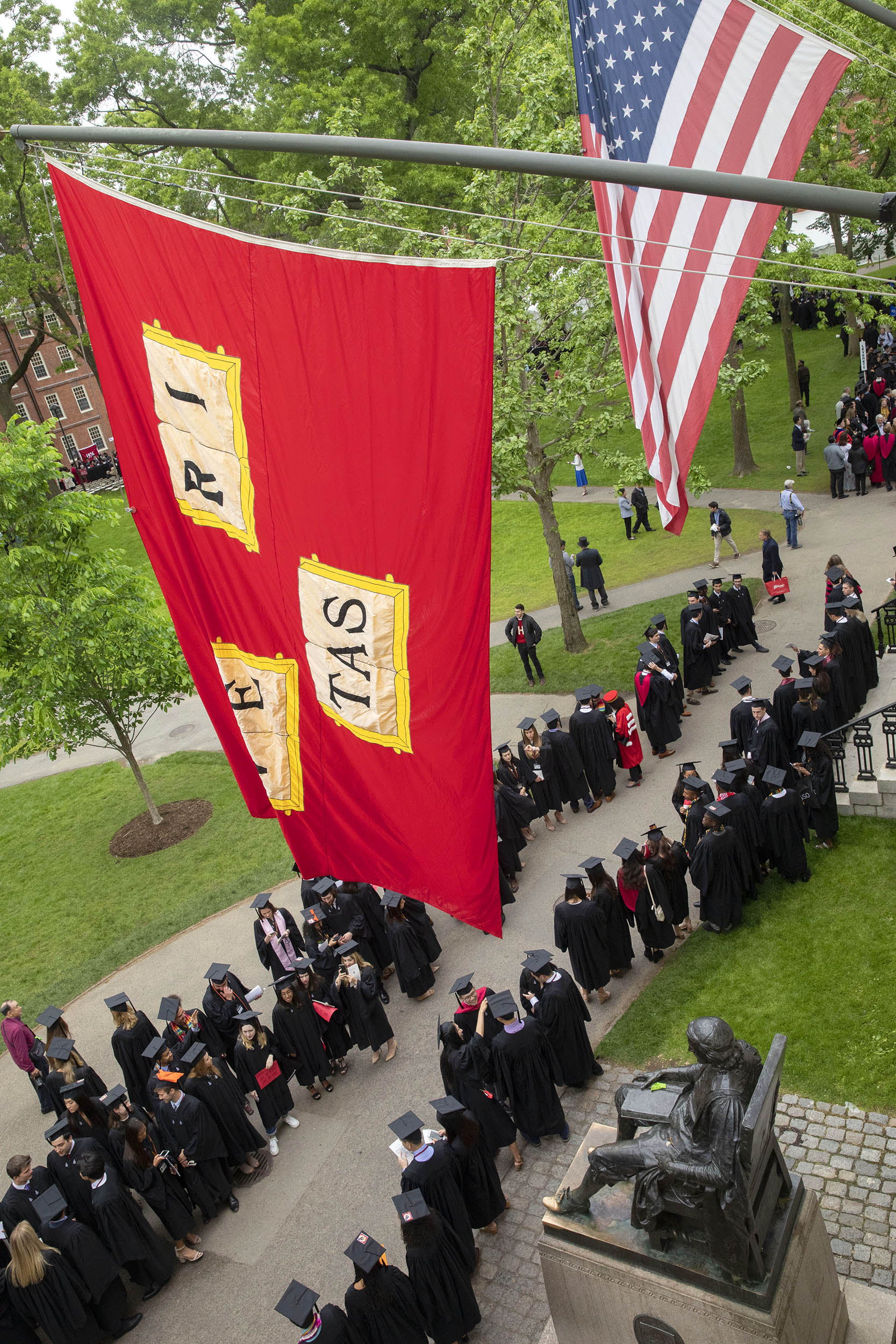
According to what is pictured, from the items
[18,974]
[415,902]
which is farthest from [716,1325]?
[18,974]

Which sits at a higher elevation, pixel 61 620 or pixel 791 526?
pixel 61 620

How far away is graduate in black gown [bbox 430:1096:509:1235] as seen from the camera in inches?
319

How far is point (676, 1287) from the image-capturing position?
581 centimetres

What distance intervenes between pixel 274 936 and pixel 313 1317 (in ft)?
19.1

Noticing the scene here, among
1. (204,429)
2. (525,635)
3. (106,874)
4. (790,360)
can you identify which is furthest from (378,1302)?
(790,360)

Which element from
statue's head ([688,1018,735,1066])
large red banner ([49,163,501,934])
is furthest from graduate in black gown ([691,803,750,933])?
large red banner ([49,163,501,934])

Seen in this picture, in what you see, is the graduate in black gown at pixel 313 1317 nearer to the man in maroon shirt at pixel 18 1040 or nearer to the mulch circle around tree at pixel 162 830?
the man in maroon shirt at pixel 18 1040

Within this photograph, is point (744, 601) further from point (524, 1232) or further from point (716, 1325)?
point (716, 1325)

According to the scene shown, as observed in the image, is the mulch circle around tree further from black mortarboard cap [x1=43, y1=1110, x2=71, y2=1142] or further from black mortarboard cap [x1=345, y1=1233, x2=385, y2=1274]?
black mortarboard cap [x1=345, y1=1233, x2=385, y2=1274]

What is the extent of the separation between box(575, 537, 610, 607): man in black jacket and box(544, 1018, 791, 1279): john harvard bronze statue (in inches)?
636

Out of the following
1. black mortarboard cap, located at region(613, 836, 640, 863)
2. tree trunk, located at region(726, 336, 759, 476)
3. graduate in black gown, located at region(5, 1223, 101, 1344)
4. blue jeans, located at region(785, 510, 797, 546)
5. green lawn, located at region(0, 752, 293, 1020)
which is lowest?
green lawn, located at region(0, 752, 293, 1020)

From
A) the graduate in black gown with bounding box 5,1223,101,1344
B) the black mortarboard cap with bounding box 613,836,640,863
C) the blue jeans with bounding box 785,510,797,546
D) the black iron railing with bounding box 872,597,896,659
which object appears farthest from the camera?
the blue jeans with bounding box 785,510,797,546

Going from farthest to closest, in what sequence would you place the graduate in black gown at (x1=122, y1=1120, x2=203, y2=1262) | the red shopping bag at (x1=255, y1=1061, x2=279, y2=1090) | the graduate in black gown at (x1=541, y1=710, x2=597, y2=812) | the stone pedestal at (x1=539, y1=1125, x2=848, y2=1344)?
the graduate in black gown at (x1=541, y1=710, x2=597, y2=812), the red shopping bag at (x1=255, y1=1061, x2=279, y2=1090), the graduate in black gown at (x1=122, y1=1120, x2=203, y2=1262), the stone pedestal at (x1=539, y1=1125, x2=848, y2=1344)

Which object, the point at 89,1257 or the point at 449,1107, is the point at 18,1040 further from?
the point at 449,1107
